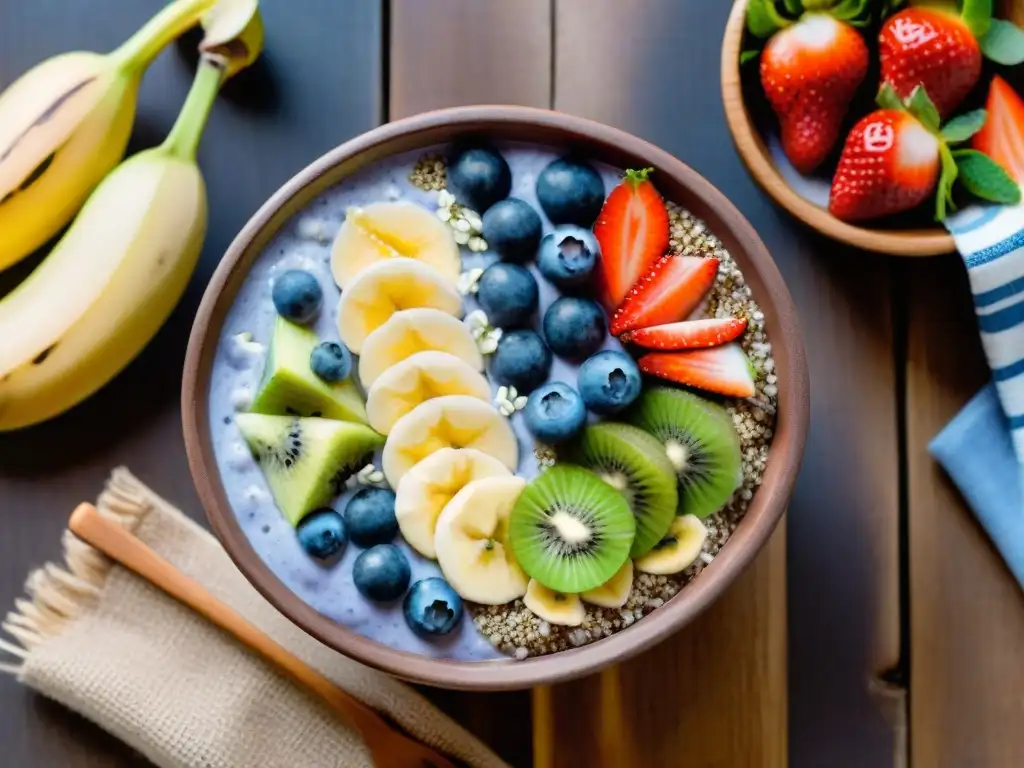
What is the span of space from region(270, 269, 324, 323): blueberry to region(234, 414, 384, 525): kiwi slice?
84 millimetres

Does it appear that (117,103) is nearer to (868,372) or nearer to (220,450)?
(220,450)

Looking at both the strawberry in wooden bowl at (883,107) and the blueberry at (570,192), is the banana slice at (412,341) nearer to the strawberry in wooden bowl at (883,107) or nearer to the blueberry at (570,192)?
the blueberry at (570,192)

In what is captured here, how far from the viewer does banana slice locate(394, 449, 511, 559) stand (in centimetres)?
82

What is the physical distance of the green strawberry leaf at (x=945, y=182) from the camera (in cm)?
91

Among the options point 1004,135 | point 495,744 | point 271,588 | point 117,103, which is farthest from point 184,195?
point 1004,135

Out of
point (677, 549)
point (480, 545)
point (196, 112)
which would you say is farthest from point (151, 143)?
point (677, 549)

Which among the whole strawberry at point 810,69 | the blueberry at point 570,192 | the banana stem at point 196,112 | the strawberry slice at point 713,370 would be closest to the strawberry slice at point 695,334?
the strawberry slice at point 713,370

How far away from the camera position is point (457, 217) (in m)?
0.88

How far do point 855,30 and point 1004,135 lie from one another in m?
0.16

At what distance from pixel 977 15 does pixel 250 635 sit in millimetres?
842

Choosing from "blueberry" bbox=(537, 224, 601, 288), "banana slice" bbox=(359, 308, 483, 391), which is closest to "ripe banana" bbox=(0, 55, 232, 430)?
"banana slice" bbox=(359, 308, 483, 391)

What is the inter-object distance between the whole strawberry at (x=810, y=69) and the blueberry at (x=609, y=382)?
0.29 meters

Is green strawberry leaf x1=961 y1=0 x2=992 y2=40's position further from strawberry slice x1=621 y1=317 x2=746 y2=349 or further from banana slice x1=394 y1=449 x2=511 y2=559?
banana slice x1=394 y1=449 x2=511 y2=559

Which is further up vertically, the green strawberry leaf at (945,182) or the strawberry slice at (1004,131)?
the strawberry slice at (1004,131)
